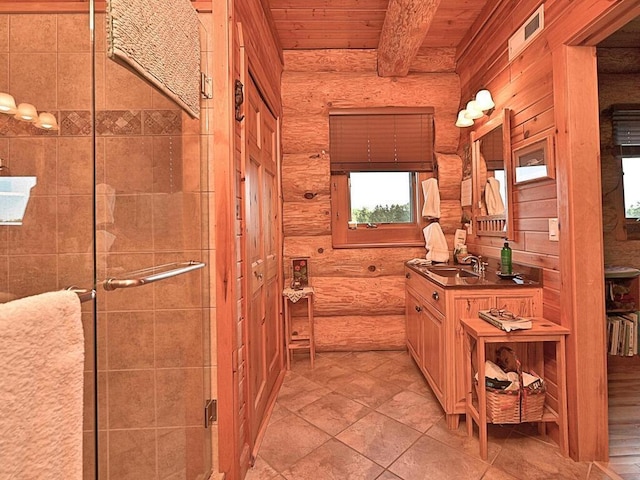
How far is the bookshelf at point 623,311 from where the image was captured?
7.54 feet

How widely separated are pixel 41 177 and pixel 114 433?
3.52 ft

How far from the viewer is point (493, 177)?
241cm

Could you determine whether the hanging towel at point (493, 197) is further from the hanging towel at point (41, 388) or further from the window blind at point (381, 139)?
the hanging towel at point (41, 388)

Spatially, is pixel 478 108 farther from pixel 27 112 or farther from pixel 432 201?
pixel 27 112

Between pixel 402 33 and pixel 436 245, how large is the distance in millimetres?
1815

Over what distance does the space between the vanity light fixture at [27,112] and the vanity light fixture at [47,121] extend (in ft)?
0.06

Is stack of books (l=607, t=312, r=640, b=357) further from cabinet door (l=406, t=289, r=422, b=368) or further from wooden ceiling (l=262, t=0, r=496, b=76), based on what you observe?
wooden ceiling (l=262, t=0, r=496, b=76)

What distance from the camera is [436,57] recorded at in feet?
9.89

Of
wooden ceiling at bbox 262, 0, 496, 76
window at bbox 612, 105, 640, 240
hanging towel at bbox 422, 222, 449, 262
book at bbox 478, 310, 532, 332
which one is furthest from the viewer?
hanging towel at bbox 422, 222, 449, 262

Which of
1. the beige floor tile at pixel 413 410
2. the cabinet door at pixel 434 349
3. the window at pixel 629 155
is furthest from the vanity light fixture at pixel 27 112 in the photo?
the window at pixel 629 155

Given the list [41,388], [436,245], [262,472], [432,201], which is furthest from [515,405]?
[41,388]

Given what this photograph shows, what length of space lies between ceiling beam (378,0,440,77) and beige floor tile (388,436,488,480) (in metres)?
2.77

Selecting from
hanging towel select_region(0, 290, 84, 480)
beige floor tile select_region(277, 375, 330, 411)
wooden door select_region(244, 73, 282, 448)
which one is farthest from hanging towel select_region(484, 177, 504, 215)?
hanging towel select_region(0, 290, 84, 480)

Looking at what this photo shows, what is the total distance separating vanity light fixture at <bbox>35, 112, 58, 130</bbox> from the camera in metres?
1.25
